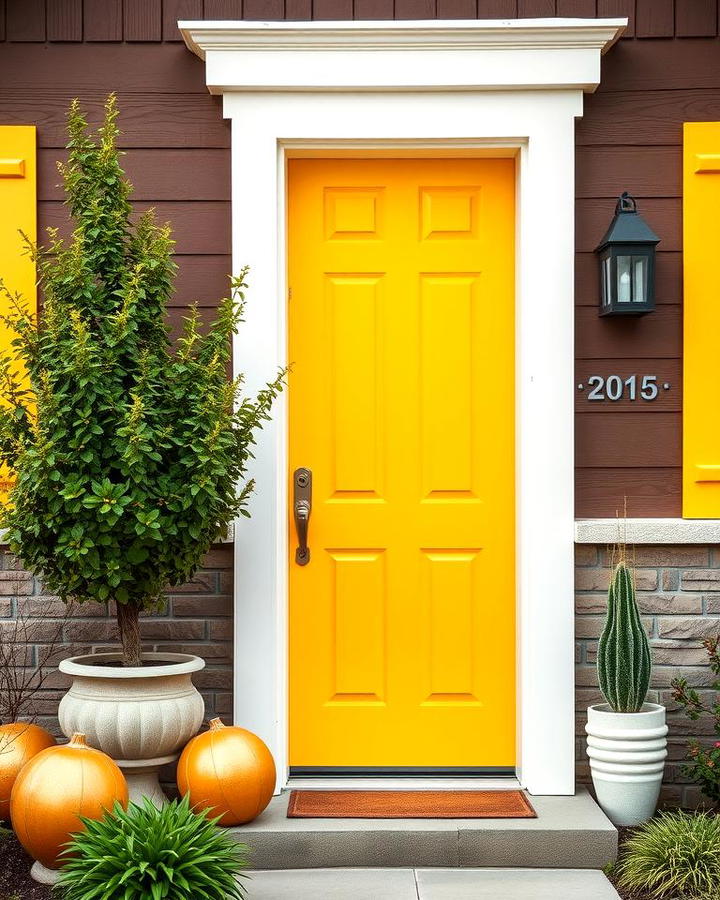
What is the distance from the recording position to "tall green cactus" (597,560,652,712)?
3.72 meters

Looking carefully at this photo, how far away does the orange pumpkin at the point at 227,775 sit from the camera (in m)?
3.51

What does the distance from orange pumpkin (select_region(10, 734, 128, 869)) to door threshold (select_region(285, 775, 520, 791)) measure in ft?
2.89

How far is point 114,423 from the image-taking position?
349cm

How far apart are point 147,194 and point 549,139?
1535mm

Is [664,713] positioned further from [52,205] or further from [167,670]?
[52,205]

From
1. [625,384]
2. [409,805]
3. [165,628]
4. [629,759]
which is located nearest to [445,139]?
[625,384]

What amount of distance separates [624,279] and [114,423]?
190 cm

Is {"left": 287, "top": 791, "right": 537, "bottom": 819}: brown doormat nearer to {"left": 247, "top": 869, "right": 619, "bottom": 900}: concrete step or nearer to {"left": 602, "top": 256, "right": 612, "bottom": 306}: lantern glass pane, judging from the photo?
{"left": 247, "top": 869, "right": 619, "bottom": 900}: concrete step

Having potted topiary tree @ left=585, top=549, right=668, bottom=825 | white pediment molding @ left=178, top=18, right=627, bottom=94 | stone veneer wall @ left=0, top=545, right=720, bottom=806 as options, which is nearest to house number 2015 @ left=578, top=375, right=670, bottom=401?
stone veneer wall @ left=0, top=545, right=720, bottom=806

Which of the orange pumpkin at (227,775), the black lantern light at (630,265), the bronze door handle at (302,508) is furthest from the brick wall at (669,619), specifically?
the orange pumpkin at (227,775)

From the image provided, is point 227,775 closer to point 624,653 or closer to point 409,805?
point 409,805

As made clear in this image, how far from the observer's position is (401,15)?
406cm

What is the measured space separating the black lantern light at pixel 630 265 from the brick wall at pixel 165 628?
174 centimetres

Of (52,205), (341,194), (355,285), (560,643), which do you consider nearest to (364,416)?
(355,285)
